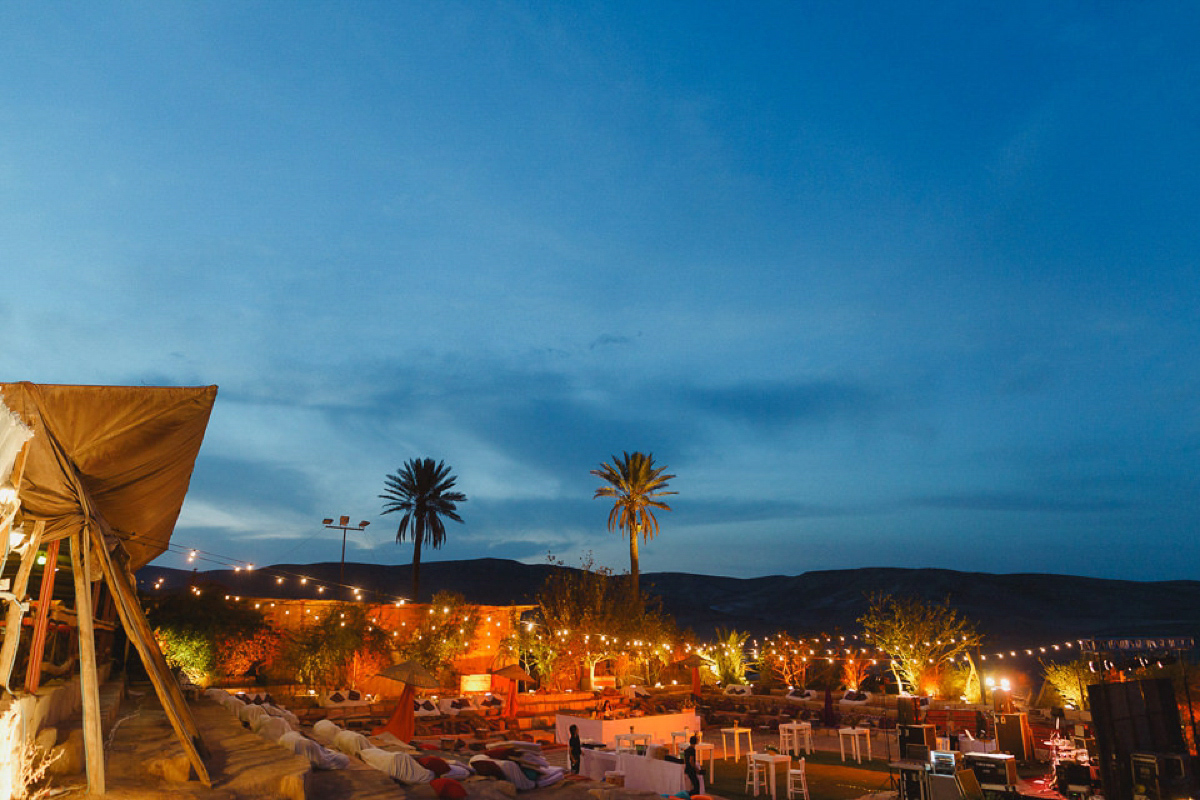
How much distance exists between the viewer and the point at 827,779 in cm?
1502

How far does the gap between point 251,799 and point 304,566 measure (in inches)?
4048

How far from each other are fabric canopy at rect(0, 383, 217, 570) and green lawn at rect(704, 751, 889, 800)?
36.2 ft

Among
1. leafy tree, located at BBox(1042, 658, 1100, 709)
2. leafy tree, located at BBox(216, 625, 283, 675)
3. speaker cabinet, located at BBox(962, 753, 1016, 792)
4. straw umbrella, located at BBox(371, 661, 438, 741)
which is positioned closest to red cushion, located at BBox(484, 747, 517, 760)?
straw umbrella, located at BBox(371, 661, 438, 741)

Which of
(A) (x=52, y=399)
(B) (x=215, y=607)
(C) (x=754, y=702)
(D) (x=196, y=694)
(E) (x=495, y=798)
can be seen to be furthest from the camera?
(C) (x=754, y=702)

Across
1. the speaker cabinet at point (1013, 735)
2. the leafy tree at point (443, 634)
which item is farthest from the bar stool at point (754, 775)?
the leafy tree at point (443, 634)

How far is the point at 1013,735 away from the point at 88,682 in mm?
17019

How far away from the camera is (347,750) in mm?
11617

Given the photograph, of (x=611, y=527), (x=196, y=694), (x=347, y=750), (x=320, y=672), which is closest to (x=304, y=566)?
(x=611, y=527)

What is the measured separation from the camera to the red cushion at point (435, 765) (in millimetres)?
10820

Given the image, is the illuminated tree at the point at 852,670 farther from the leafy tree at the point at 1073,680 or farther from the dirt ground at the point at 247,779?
the dirt ground at the point at 247,779

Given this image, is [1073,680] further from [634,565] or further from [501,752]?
[634,565]

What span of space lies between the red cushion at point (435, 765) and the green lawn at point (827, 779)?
17.8 ft

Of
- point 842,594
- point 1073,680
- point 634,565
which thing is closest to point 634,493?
point 634,565

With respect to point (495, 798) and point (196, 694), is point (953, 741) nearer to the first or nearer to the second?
point (495, 798)
